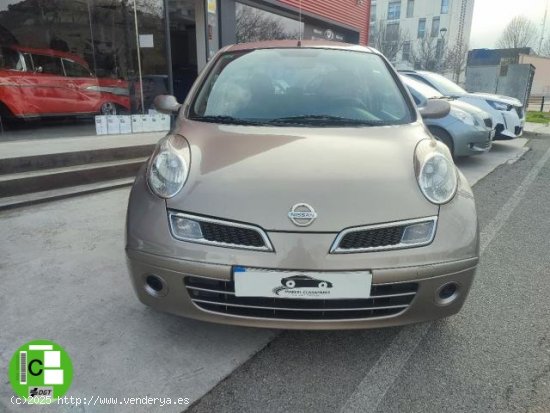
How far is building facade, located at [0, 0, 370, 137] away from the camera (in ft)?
23.6

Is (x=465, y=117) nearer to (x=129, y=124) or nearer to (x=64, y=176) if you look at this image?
(x=129, y=124)

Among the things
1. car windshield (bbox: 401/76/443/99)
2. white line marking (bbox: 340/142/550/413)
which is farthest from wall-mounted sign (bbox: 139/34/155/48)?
white line marking (bbox: 340/142/550/413)

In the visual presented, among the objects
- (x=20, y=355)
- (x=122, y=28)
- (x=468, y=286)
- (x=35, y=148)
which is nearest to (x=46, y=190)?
(x=35, y=148)

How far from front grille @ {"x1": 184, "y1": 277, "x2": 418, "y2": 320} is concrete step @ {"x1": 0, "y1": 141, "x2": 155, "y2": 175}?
3514mm

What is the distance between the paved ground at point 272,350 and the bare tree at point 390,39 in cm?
5117

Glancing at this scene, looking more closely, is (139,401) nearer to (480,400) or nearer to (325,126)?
(480,400)

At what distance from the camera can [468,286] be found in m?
1.98

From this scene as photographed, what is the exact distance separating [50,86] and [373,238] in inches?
286

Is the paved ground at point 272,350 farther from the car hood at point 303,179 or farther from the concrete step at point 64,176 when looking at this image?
the concrete step at point 64,176

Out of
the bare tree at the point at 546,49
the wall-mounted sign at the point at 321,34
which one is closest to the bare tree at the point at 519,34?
the bare tree at the point at 546,49

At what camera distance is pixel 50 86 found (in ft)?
24.1

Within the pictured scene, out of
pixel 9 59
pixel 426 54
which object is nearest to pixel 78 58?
pixel 9 59

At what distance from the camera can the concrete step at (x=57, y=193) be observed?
4.10 metres

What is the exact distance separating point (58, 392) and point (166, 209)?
0.91m
